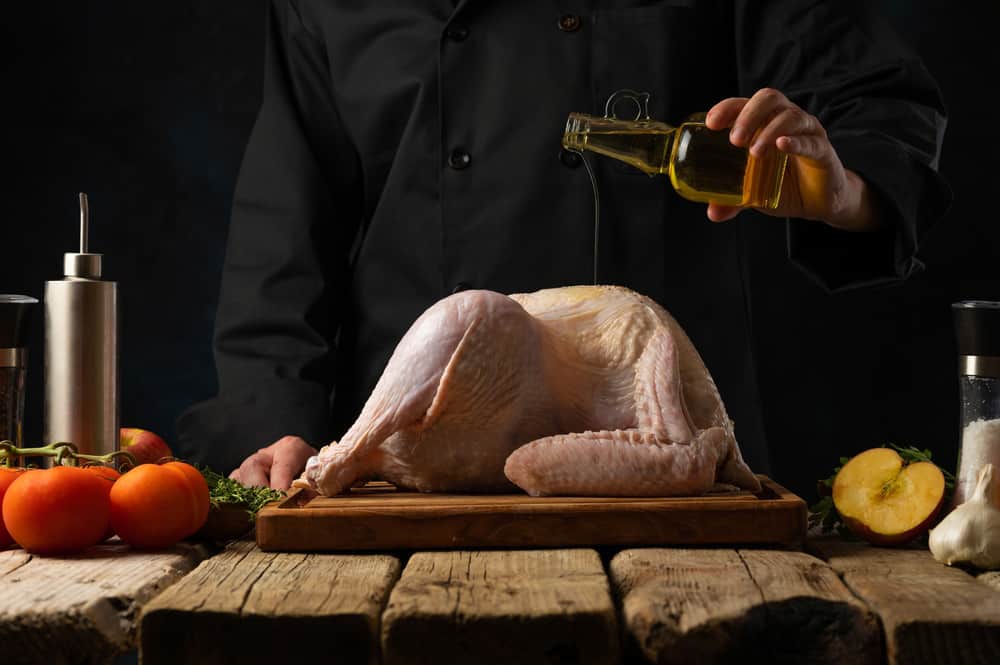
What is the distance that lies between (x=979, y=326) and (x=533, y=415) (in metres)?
0.70

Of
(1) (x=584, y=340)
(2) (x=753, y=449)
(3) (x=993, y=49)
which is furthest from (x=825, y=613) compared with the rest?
(3) (x=993, y=49)

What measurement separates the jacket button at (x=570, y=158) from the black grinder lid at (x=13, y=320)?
44.3 inches

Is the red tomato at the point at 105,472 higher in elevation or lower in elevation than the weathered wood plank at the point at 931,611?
higher

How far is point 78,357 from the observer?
6.86 ft

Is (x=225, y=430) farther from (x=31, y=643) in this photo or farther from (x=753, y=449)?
(x=31, y=643)

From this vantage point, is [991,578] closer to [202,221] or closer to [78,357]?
[78,357]

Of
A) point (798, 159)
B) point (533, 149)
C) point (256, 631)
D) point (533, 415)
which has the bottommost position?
point (256, 631)

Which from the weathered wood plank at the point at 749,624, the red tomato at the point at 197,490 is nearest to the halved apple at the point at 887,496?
the weathered wood plank at the point at 749,624

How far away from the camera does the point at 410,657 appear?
1383 millimetres

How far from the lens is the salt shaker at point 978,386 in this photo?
1.85m

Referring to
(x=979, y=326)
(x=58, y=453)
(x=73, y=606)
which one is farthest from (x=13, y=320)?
(x=979, y=326)

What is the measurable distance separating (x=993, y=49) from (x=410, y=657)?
2.95 m

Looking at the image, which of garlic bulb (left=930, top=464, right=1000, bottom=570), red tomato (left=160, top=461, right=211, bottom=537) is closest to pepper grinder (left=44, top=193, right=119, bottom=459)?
red tomato (left=160, top=461, right=211, bottom=537)

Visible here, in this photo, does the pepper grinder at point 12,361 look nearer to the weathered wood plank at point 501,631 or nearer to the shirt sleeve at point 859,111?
the weathered wood plank at point 501,631
